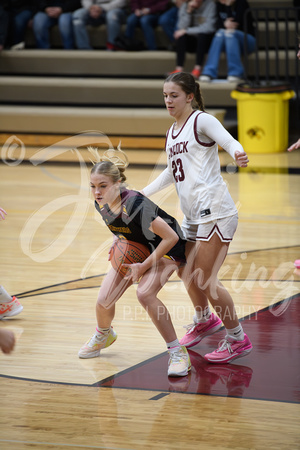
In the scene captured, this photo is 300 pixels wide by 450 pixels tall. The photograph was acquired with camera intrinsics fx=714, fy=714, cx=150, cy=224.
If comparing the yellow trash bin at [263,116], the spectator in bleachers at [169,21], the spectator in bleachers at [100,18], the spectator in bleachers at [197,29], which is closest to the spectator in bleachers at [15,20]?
the spectator in bleachers at [100,18]

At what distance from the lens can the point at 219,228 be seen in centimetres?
364

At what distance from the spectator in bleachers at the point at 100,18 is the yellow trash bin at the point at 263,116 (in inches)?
104

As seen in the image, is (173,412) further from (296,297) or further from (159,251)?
(296,297)

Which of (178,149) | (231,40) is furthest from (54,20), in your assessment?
(178,149)

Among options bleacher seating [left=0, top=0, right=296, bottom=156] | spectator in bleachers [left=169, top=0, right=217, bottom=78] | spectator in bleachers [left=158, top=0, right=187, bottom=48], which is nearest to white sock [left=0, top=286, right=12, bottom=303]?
bleacher seating [left=0, top=0, right=296, bottom=156]

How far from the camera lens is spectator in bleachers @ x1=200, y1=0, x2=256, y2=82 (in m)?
10.4

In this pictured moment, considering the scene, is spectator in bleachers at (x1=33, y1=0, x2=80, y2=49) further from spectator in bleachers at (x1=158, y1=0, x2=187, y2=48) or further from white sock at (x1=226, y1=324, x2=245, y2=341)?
white sock at (x1=226, y1=324, x2=245, y2=341)

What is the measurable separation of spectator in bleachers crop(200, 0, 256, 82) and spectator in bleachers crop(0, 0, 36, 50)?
330cm

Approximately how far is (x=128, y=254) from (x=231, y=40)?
735 centimetres

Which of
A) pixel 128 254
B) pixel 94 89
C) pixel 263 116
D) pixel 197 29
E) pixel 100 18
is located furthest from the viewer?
pixel 100 18

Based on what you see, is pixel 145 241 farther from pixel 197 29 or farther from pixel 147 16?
pixel 147 16

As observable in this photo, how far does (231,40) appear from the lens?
34.2 ft

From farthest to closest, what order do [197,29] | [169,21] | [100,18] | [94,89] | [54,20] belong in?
[54,20]
[100,18]
[169,21]
[94,89]
[197,29]

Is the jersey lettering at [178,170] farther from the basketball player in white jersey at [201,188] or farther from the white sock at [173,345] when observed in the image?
the white sock at [173,345]
